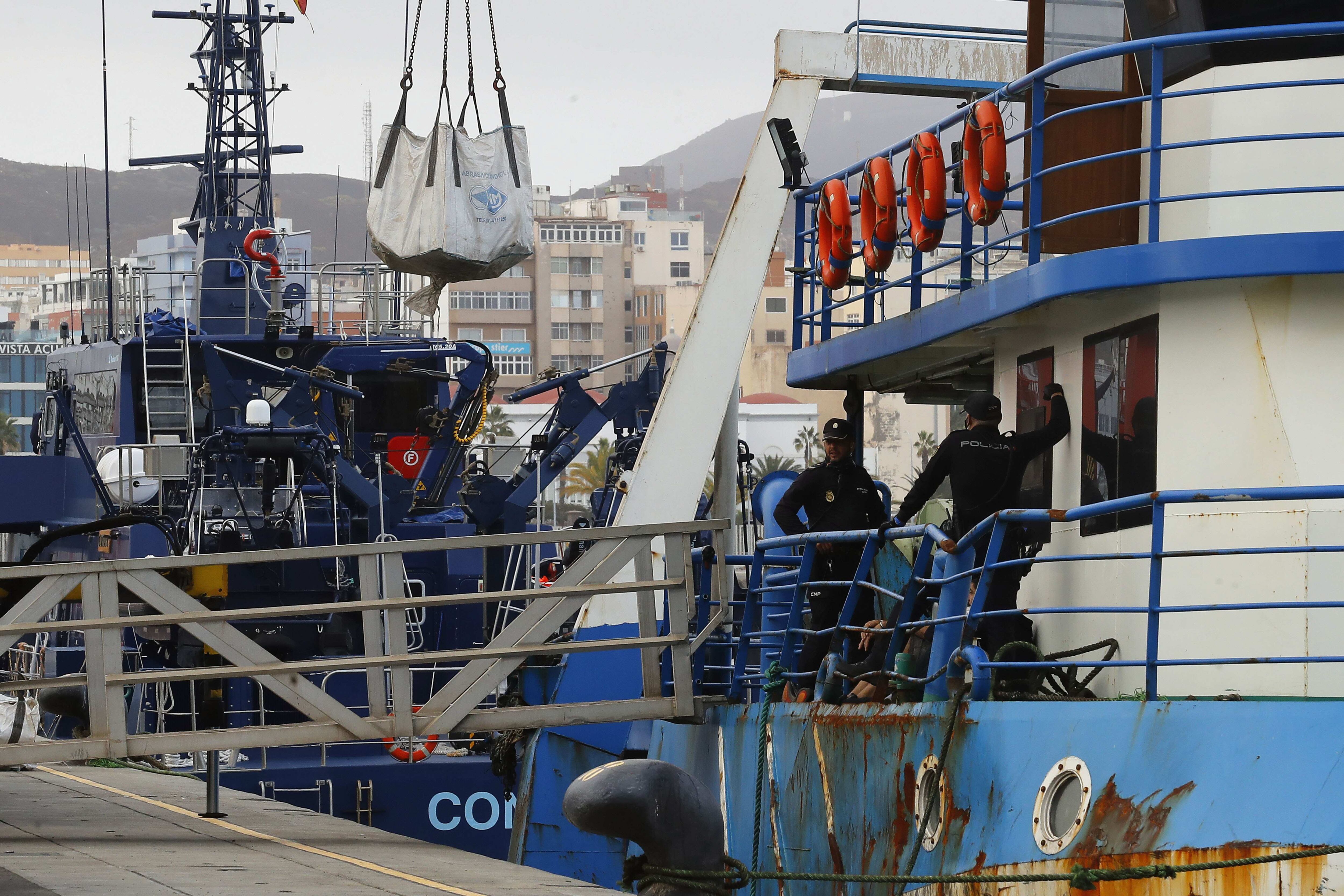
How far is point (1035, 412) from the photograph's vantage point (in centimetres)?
920

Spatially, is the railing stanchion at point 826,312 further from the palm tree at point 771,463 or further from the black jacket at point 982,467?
the palm tree at point 771,463

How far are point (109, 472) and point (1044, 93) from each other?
53.2 ft

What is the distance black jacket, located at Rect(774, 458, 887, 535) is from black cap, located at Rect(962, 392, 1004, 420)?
1.42m

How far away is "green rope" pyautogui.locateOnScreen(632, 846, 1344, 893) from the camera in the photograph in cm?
551

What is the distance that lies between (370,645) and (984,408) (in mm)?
3337

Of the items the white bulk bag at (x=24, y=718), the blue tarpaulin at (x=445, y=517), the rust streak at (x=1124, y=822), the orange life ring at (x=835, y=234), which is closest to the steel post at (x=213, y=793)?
the white bulk bag at (x=24, y=718)

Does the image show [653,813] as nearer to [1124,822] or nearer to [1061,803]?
[1061,803]

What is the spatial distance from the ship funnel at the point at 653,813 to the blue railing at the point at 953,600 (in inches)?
44.6

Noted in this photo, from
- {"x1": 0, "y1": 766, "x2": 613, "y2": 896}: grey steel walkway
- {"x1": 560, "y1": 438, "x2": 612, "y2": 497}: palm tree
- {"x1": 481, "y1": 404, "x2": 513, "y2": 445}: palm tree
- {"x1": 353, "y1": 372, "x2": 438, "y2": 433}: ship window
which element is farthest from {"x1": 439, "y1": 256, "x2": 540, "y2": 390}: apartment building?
{"x1": 0, "y1": 766, "x2": 613, "y2": 896}: grey steel walkway

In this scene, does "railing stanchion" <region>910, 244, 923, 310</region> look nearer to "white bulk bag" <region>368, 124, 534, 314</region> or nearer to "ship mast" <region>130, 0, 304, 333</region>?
"white bulk bag" <region>368, 124, 534, 314</region>

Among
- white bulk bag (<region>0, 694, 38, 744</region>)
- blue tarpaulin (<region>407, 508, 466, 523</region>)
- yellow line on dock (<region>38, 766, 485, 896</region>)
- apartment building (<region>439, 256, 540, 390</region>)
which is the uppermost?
apartment building (<region>439, 256, 540, 390</region>)

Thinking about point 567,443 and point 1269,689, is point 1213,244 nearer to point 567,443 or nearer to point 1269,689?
point 1269,689

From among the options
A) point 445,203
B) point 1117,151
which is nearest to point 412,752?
point 445,203

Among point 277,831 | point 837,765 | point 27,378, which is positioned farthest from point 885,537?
point 27,378
